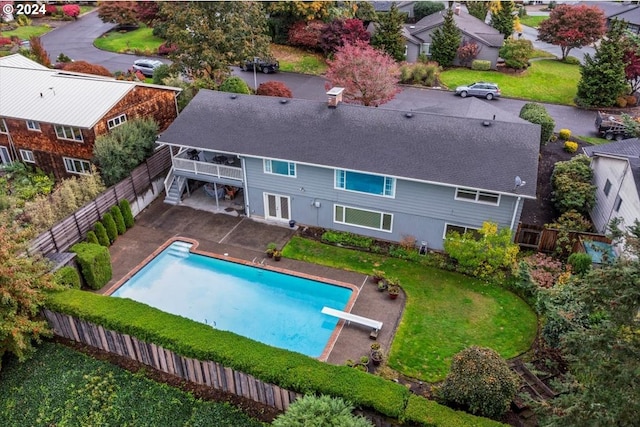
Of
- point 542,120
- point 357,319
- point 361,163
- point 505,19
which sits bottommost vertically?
point 357,319

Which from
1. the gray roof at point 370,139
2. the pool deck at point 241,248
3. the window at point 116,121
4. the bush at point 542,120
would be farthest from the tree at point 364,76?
the window at point 116,121

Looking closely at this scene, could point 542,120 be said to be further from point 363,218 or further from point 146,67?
point 146,67

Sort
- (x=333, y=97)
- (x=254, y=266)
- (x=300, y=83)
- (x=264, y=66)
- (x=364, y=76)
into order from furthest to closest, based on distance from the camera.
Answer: (x=264, y=66) → (x=300, y=83) → (x=364, y=76) → (x=333, y=97) → (x=254, y=266)

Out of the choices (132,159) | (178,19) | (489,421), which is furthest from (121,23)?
(489,421)

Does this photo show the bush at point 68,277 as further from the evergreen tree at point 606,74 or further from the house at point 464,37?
the house at point 464,37

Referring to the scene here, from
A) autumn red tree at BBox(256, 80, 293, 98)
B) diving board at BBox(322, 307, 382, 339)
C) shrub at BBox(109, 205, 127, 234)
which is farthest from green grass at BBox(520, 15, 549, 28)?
shrub at BBox(109, 205, 127, 234)

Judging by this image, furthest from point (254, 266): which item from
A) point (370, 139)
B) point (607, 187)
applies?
point (607, 187)
